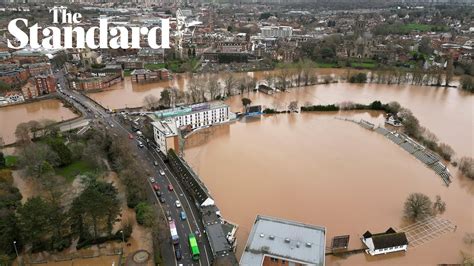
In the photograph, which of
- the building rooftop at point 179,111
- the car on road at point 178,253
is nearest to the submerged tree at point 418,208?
the car on road at point 178,253

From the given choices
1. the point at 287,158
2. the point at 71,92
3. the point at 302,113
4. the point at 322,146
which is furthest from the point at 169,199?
the point at 71,92

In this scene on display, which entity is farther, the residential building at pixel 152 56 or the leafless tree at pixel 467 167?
the residential building at pixel 152 56

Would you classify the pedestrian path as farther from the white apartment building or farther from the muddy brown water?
the white apartment building

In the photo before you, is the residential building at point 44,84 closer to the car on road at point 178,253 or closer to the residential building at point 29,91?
the residential building at point 29,91

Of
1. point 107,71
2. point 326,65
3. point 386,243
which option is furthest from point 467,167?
point 107,71

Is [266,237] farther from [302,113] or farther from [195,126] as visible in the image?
[302,113]

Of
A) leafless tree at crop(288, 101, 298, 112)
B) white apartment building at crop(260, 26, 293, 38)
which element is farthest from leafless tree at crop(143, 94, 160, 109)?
white apartment building at crop(260, 26, 293, 38)
